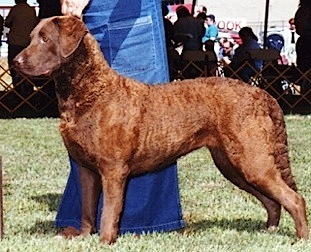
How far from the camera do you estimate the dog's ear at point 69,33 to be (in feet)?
14.5

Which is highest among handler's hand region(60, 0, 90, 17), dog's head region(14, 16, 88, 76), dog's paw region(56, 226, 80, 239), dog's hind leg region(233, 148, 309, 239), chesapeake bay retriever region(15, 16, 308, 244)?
handler's hand region(60, 0, 90, 17)

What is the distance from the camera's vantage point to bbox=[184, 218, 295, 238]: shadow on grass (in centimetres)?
547

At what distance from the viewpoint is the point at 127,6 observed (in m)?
5.05

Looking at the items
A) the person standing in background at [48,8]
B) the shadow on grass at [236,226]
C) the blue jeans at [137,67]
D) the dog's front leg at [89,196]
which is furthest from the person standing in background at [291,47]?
the dog's front leg at [89,196]

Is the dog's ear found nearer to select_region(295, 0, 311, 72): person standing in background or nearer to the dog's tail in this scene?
the dog's tail

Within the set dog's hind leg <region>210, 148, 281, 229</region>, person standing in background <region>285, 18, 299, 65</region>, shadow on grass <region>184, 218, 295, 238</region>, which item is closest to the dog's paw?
shadow on grass <region>184, 218, 295, 238</region>

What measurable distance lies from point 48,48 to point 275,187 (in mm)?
1591

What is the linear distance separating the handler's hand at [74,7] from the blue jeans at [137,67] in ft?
0.87

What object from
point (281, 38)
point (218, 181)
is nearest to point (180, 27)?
point (281, 38)

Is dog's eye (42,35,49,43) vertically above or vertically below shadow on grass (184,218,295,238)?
above

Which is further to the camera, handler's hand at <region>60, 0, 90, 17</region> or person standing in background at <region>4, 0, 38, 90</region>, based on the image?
person standing in background at <region>4, 0, 38, 90</region>

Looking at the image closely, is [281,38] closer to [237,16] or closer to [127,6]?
[237,16]

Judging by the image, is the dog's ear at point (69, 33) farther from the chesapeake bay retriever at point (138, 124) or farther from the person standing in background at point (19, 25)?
the person standing in background at point (19, 25)

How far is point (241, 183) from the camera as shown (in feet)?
17.5
